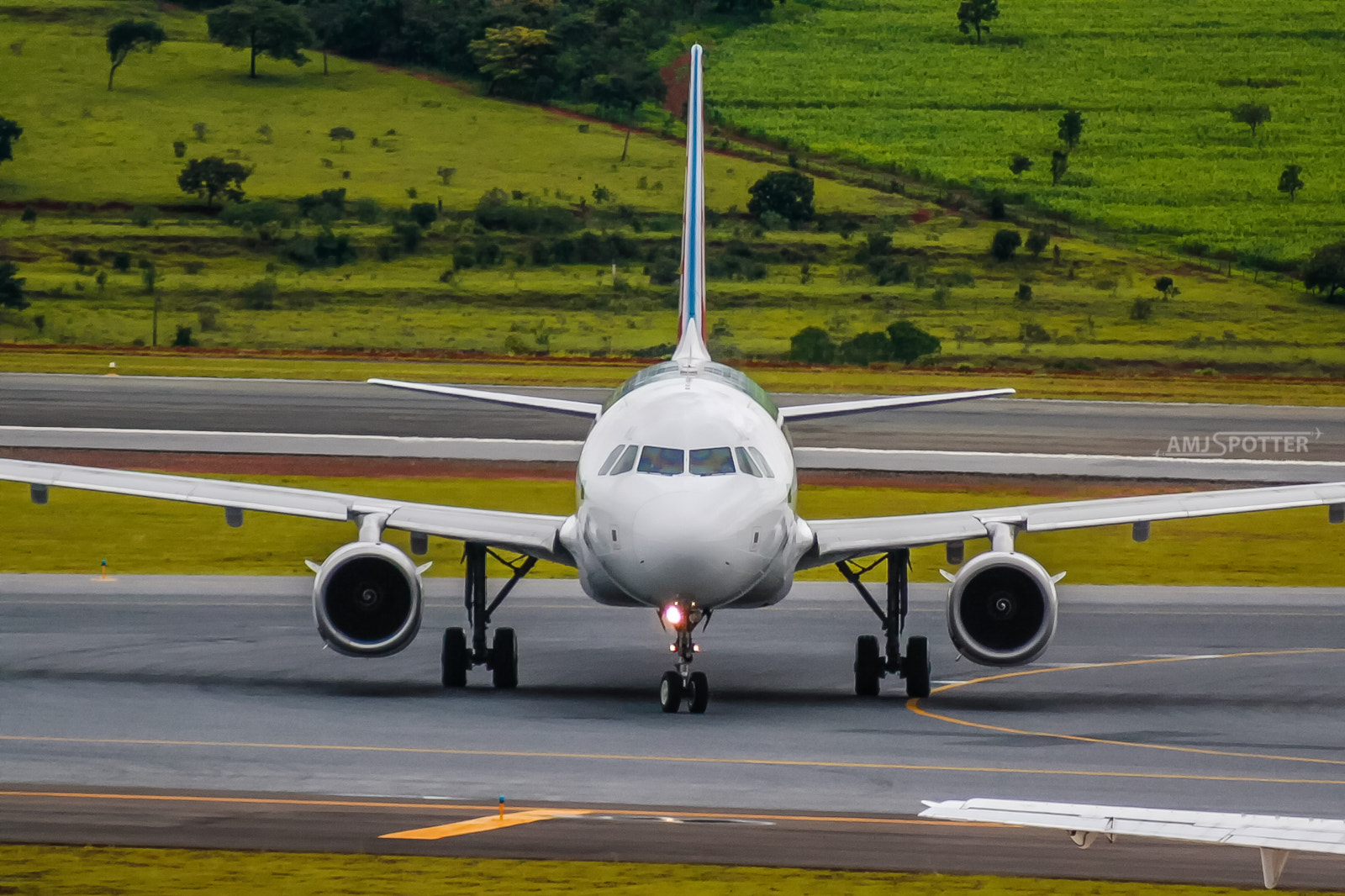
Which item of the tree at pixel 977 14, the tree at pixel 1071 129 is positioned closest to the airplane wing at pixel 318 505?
the tree at pixel 1071 129

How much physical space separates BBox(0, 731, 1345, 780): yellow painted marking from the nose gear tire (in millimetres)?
4705

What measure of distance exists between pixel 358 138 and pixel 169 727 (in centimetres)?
13319

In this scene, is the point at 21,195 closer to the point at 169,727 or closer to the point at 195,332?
the point at 195,332

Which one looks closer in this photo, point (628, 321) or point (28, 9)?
point (628, 321)

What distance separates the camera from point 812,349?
9675cm

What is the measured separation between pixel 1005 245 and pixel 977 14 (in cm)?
6553

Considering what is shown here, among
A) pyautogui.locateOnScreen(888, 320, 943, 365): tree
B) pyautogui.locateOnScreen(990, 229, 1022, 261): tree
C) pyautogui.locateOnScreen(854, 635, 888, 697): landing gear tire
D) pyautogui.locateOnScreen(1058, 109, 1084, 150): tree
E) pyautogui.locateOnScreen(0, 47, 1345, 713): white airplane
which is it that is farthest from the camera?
pyautogui.locateOnScreen(1058, 109, 1084, 150): tree

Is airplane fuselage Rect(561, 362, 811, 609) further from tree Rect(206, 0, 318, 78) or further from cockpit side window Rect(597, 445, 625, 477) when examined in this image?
tree Rect(206, 0, 318, 78)

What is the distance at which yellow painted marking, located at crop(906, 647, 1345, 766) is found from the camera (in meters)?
24.0

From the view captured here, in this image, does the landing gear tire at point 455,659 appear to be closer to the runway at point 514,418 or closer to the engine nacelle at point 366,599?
the engine nacelle at point 366,599

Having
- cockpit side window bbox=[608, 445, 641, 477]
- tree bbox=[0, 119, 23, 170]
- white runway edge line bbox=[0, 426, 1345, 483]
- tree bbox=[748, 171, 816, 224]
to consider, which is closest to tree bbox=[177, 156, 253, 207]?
tree bbox=[0, 119, 23, 170]

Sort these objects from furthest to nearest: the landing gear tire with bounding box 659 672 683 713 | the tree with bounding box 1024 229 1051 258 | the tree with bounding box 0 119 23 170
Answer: the tree with bounding box 0 119 23 170 → the tree with bounding box 1024 229 1051 258 → the landing gear tire with bounding box 659 672 683 713

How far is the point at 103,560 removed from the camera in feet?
131

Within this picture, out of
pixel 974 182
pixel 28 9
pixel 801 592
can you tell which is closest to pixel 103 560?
pixel 801 592
